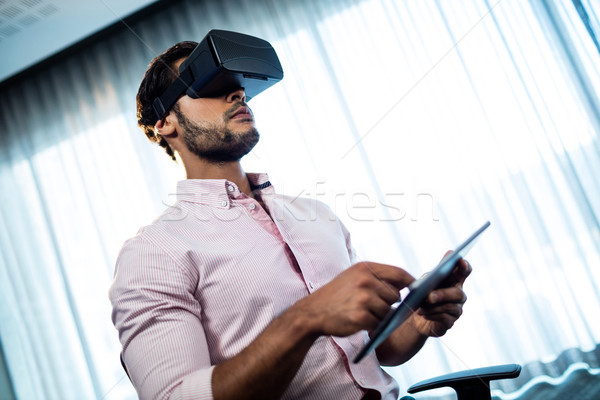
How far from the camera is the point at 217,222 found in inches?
36.9

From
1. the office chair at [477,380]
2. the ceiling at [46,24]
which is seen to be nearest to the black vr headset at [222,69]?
the office chair at [477,380]

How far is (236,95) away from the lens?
1.14 m

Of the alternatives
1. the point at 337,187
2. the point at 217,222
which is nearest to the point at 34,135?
the point at 337,187

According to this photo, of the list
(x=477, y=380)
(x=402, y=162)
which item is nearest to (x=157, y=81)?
(x=477, y=380)

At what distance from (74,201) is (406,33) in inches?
86.1

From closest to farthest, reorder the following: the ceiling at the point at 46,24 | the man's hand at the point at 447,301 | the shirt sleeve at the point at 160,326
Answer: the shirt sleeve at the point at 160,326, the man's hand at the point at 447,301, the ceiling at the point at 46,24

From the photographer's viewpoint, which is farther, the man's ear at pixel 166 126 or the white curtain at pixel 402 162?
the white curtain at pixel 402 162

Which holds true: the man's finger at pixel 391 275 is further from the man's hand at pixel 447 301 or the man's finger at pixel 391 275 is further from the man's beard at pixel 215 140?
the man's beard at pixel 215 140

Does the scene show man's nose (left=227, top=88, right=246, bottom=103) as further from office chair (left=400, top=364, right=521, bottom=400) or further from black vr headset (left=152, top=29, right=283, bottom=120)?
office chair (left=400, top=364, right=521, bottom=400)

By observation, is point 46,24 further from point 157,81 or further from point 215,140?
point 215,140

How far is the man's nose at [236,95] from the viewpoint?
113 cm

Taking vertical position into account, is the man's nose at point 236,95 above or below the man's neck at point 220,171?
above

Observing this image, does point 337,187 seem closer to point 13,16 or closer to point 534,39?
point 534,39

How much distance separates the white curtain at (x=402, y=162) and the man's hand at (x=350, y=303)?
148cm
